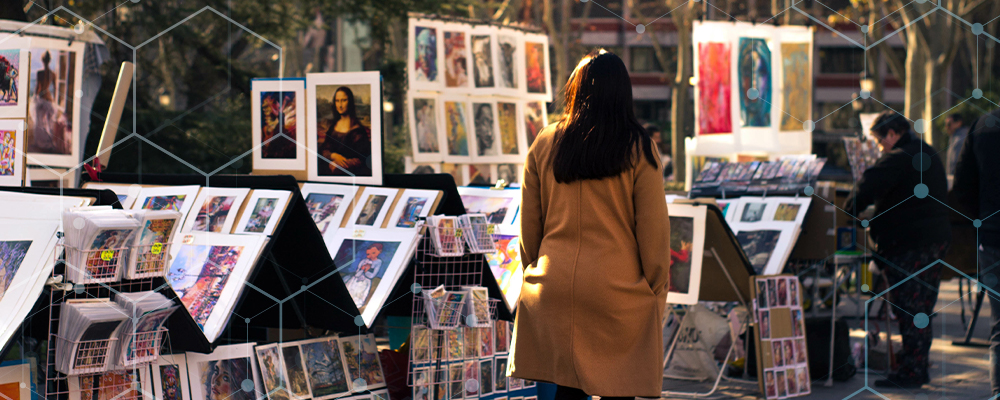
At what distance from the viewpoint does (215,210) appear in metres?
3.82

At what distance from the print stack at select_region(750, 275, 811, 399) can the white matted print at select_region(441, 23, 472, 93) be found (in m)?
2.61

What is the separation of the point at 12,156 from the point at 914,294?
4.47 m

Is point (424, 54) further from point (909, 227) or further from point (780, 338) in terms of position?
point (909, 227)

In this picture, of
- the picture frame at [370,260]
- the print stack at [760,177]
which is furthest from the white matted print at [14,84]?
the print stack at [760,177]

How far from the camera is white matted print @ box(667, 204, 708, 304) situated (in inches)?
176

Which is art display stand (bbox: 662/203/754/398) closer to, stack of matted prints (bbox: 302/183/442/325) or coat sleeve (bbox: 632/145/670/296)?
stack of matted prints (bbox: 302/183/442/325)

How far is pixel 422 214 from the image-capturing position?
Result: 12.6 ft

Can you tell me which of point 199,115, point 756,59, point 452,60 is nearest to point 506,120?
point 452,60

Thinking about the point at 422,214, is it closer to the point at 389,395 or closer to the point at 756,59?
the point at 389,395

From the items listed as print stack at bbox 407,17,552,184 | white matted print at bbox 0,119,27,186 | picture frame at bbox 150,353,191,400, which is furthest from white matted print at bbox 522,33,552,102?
picture frame at bbox 150,353,191,400

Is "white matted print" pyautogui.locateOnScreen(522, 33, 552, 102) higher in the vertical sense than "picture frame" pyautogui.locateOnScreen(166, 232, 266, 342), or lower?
higher

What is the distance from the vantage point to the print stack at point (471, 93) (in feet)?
20.3

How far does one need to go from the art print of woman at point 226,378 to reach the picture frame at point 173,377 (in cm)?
8

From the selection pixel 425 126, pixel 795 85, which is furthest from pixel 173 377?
pixel 795 85
